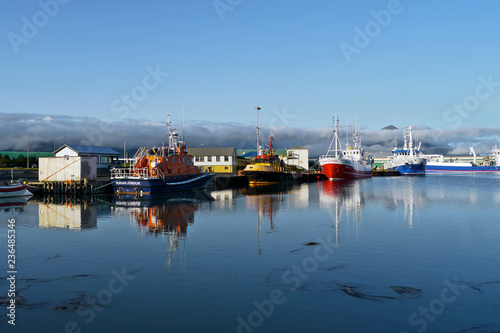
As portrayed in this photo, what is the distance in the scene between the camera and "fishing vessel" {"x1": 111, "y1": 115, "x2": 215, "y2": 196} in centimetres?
4250

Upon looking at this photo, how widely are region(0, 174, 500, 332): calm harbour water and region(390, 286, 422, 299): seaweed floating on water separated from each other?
3cm

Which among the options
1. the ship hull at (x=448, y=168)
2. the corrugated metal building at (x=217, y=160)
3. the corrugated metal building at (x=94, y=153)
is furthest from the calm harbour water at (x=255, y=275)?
the ship hull at (x=448, y=168)

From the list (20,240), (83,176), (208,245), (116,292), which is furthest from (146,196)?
(116,292)

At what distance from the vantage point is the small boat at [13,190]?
38.6 m

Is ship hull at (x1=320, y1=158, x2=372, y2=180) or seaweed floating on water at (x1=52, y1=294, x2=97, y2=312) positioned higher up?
ship hull at (x1=320, y1=158, x2=372, y2=180)

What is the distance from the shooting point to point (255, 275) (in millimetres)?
13250

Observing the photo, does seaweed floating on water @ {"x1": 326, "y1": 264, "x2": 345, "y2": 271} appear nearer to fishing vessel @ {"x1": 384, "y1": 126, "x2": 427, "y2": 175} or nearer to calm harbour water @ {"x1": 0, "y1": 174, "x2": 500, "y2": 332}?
calm harbour water @ {"x1": 0, "y1": 174, "x2": 500, "y2": 332}

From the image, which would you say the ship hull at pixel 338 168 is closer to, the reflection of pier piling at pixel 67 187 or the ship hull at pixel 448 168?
the reflection of pier piling at pixel 67 187

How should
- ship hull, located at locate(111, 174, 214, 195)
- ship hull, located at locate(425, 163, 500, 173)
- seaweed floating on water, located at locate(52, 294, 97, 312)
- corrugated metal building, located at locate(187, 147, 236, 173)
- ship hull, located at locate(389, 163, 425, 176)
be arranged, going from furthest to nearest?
ship hull, located at locate(425, 163, 500, 173)
ship hull, located at locate(389, 163, 425, 176)
corrugated metal building, located at locate(187, 147, 236, 173)
ship hull, located at locate(111, 174, 214, 195)
seaweed floating on water, located at locate(52, 294, 97, 312)

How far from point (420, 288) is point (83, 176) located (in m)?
41.3

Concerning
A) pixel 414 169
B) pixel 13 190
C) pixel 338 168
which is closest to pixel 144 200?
pixel 13 190

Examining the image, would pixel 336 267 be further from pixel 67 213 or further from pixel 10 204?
pixel 10 204

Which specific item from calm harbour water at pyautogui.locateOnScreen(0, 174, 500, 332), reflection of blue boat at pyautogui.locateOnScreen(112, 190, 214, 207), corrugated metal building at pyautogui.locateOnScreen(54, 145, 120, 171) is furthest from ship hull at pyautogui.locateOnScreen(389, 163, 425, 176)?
calm harbour water at pyautogui.locateOnScreen(0, 174, 500, 332)

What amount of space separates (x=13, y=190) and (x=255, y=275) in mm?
34613
